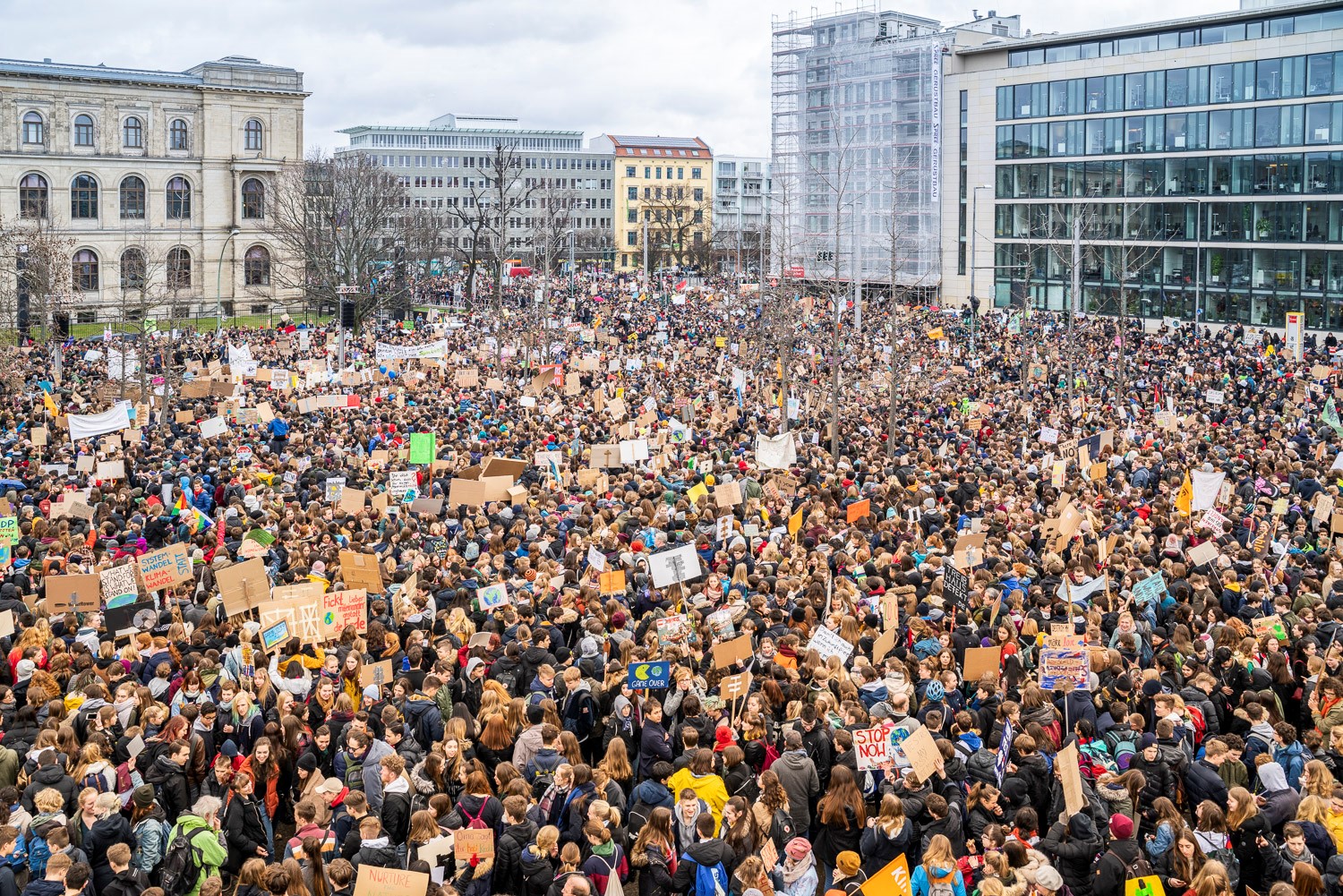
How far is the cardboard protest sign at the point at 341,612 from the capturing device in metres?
12.6

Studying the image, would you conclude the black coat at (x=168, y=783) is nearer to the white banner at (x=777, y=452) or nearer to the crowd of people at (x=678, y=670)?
the crowd of people at (x=678, y=670)

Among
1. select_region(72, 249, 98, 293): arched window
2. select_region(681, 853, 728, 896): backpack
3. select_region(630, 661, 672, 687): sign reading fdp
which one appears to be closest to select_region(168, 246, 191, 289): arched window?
select_region(72, 249, 98, 293): arched window

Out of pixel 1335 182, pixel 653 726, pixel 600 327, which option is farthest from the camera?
pixel 1335 182

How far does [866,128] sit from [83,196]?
4622 cm

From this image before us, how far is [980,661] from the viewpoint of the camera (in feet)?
36.0

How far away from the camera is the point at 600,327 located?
5081 centimetres

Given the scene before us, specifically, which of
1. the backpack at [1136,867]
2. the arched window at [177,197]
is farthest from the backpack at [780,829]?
the arched window at [177,197]

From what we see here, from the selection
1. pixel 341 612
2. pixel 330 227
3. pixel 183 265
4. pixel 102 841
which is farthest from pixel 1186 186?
pixel 102 841

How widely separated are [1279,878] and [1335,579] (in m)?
6.82

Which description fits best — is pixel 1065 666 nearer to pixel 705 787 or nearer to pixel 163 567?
pixel 705 787

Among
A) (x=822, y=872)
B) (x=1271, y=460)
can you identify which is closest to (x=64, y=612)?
(x=822, y=872)

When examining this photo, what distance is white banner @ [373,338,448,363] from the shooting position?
34.8 m

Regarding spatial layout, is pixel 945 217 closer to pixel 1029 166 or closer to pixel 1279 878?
pixel 1029 166

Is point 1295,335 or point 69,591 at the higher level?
point 1295,335
